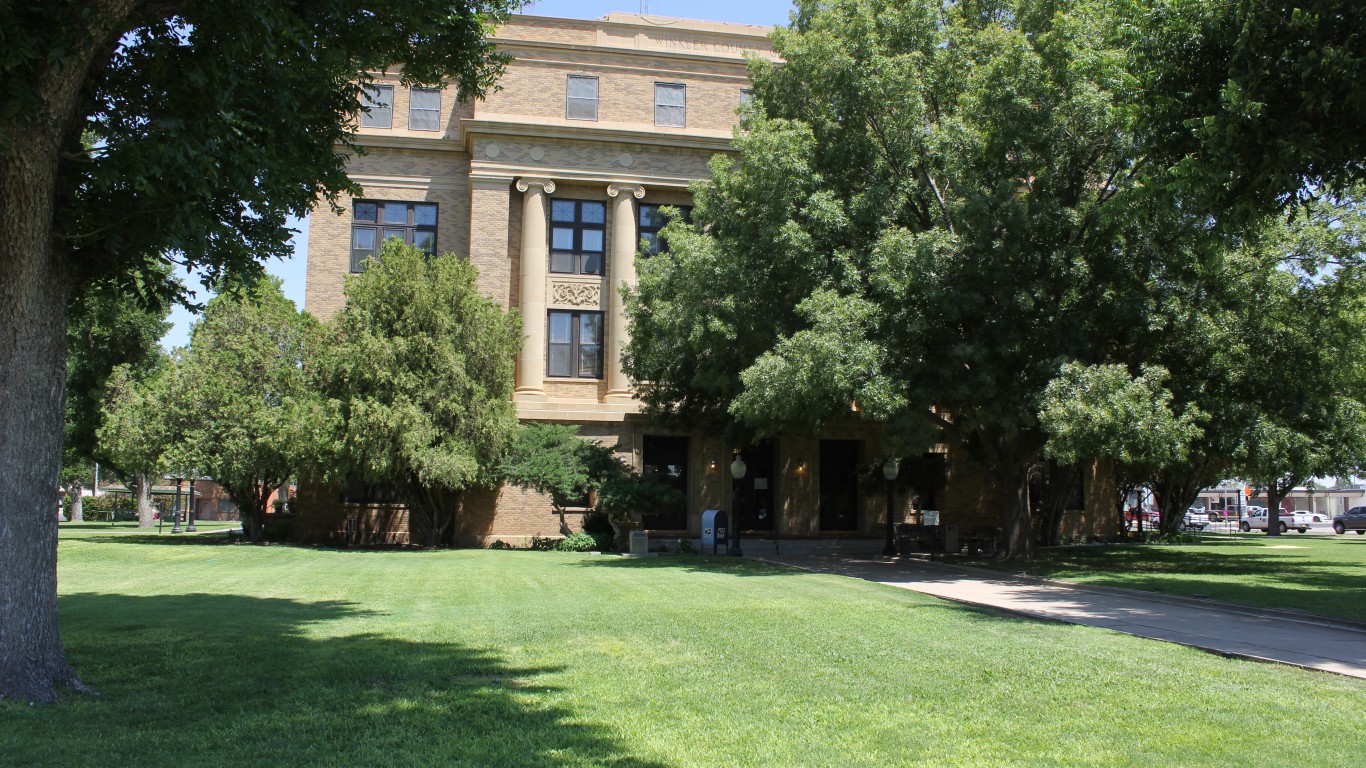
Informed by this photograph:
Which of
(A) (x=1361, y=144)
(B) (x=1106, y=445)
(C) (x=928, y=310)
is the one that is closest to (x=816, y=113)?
(C) (x=928, y=310)

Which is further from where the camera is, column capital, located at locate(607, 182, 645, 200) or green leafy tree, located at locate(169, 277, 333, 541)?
column capital, located at locate(607, 182, 645, 200)

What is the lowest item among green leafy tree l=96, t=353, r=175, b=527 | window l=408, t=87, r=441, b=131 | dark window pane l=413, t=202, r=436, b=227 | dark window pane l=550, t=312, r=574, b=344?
green leafy tree l=96, t=353, r=175, b=527

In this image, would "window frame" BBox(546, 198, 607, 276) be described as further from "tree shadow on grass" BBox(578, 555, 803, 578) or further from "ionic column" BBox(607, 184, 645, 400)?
"tree shadow on grass" BBox(578, 555, 803, 578)

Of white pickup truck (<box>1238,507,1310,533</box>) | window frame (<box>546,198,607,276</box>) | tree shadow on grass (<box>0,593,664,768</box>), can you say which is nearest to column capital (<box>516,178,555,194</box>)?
window frame (<box>546,198,607,276</box>)

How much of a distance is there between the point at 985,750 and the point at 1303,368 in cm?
1773

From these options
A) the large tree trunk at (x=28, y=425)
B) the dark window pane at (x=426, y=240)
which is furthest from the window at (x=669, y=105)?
the large tree trunk at (x=28, y=425)

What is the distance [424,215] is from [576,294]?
5.97 metres

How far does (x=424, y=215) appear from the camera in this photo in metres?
34.4

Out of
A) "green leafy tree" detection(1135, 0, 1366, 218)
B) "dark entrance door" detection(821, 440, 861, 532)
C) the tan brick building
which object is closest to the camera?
"green leafy tree" detection(1135, 0, 1366, 218)

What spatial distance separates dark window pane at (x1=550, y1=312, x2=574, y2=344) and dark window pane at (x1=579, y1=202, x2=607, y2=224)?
3.34 m

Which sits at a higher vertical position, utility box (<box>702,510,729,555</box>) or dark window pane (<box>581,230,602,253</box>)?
dark window pane (<box>581,230,602,253</box>)

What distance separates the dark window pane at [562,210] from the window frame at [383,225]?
3.92 m

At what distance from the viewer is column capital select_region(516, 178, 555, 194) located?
33.3 m

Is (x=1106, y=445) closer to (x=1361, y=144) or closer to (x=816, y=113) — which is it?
(x=1361, y=144)
